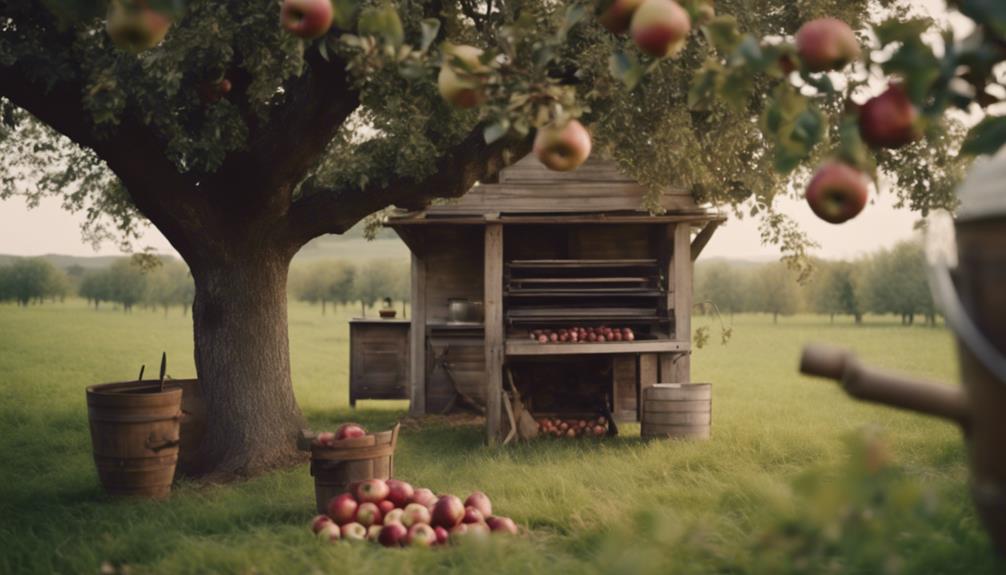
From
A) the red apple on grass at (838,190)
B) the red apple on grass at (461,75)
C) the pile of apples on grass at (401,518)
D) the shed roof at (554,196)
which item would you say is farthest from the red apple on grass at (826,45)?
the shed roof at (554,196)

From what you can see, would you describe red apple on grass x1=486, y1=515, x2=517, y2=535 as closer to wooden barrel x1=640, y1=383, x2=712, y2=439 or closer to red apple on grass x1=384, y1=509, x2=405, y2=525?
red apple on grass x1=384, y1=509, x2=405, y2=525

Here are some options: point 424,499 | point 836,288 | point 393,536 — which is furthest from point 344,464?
point 836,288

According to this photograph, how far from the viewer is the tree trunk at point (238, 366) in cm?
848

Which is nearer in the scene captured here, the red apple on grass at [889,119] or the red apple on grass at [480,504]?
the red apple on grass at [889,119]

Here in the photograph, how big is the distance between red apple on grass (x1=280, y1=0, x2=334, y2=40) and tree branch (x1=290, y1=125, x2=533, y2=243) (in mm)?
6236

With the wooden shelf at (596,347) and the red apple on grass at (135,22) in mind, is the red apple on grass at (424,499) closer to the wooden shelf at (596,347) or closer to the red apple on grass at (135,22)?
the red apple on grass at (135,22)

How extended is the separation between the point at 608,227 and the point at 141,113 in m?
6.88

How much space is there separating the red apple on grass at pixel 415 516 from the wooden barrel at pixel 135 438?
273 cm

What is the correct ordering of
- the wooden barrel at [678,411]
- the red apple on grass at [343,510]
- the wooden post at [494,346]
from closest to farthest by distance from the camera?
the red apple on grass at [343,510]
the wooden barrel at [678,411]
the wooden post at [494,346]

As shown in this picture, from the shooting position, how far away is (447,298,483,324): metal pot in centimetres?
1285

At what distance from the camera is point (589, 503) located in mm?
6062

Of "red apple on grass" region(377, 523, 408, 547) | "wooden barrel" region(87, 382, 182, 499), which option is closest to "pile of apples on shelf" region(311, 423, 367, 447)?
"red apple on grass" region(377, 523, 408, 547)

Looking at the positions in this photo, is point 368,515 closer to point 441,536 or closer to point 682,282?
Result: point 441,536

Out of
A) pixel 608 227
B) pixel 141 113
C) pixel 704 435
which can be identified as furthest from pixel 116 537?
pixel 608 227
